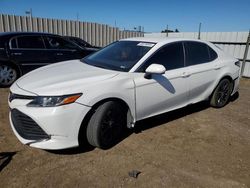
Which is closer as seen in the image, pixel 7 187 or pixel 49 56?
pixel 7 187

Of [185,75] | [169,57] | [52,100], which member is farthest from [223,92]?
[52,100]

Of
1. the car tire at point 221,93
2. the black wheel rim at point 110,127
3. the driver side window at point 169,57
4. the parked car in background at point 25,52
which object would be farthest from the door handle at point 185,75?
the parked car in background at point 25,52

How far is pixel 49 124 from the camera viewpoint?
272 cm

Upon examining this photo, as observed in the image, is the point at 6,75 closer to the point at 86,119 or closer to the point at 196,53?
the point at 86,119

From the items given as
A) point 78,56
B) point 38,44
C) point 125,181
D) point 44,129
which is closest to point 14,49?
point 38,44

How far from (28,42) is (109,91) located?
444 cm

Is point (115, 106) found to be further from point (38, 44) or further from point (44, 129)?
point (38, 44)

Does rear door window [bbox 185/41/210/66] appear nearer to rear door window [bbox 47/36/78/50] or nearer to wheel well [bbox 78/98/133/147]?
wheel well [bbox 78/98/133/147]

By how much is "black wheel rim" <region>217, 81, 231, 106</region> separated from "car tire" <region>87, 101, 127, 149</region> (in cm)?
263

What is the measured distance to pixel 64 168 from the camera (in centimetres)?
279

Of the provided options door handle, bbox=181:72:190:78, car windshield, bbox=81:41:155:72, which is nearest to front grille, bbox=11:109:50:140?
car windshield, bbox=81:41:155:72

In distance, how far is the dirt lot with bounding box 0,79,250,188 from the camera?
2.61 meters

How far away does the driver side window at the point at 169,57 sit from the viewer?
364 cm

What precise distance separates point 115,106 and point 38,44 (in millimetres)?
4471
